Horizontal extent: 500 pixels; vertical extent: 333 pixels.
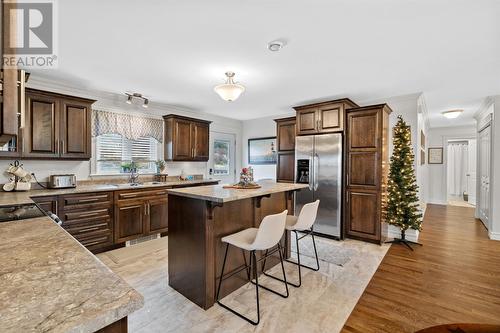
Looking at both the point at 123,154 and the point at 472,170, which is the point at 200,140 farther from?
the point at 472,170

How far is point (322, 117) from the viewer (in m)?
4.39

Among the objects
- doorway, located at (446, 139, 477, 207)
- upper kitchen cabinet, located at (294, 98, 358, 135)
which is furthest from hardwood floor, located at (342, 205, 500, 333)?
doorway, located at (446, 139, 477, 207)

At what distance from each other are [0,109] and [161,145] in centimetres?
450

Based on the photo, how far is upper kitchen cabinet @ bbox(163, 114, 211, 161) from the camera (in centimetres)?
491

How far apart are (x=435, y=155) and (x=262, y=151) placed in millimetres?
5739

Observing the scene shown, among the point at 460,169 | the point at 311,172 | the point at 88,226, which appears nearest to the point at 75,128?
the point at 88,226

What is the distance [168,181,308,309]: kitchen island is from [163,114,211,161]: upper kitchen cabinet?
2.52m

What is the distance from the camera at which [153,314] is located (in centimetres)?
216

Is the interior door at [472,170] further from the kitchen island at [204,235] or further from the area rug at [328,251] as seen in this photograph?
the kitchen island at [204,235]

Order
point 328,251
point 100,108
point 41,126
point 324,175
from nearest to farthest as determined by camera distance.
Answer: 1. point 41,126
2. point 328,251
3. point 100,108
4. point 324,175

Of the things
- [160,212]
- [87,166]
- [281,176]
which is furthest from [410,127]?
[87,166]

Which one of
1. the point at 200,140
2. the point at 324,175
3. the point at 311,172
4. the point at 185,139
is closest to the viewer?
the point at 324,175

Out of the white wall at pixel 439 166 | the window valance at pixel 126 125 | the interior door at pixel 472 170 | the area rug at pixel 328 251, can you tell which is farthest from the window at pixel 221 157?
the interior door at pixel 472 170

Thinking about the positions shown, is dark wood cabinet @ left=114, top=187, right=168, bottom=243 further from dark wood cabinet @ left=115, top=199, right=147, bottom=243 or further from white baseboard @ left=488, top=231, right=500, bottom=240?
white baseboard @ left=488, top=231, right=500, bottom=240
